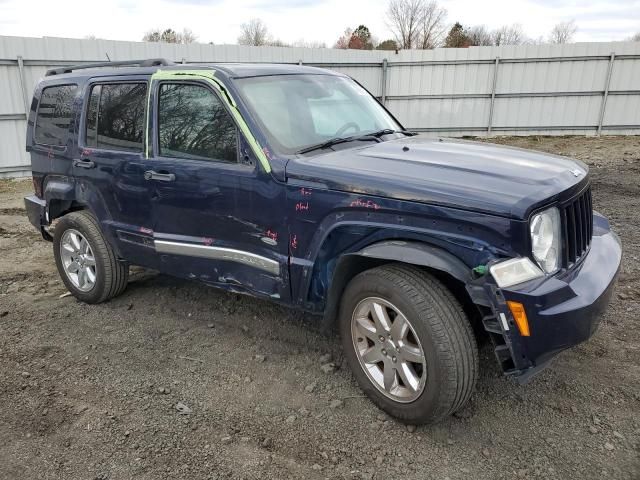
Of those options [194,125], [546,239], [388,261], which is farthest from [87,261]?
[546,239]

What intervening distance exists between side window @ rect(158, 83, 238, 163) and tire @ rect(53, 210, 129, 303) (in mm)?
1227

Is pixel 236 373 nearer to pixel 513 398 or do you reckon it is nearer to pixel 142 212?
pixel 142 212

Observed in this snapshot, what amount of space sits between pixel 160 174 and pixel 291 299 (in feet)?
4.48

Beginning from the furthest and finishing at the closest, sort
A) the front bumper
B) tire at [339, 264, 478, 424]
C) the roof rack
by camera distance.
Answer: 1. the roof rack
2. tire at [339, 264, 478, 424]
3. the front bumper

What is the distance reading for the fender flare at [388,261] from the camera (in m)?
2.55

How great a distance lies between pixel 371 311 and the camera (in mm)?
2957

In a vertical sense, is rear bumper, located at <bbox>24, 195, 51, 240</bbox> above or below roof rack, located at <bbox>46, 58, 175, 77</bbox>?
below

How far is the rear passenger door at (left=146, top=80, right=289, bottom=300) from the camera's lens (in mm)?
3297

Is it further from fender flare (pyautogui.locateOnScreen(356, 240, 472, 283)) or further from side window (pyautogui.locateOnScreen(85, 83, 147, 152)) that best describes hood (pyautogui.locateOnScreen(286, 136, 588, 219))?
side window (pyautogui.locateOnScreen(85, 83, 147, 152))

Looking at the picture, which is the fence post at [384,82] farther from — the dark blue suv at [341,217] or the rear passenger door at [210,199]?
the rear passenger door at [210,199]

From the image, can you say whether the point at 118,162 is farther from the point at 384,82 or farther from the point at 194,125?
the point at 384,82

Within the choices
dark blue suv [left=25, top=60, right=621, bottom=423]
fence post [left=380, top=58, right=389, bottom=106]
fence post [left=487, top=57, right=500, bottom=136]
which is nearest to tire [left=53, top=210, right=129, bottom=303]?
dark blue suv [left=25, top=60, right=621, bottom=423]

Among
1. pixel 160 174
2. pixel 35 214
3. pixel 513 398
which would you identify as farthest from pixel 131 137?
pixel 513 398

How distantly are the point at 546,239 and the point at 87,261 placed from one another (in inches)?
151
